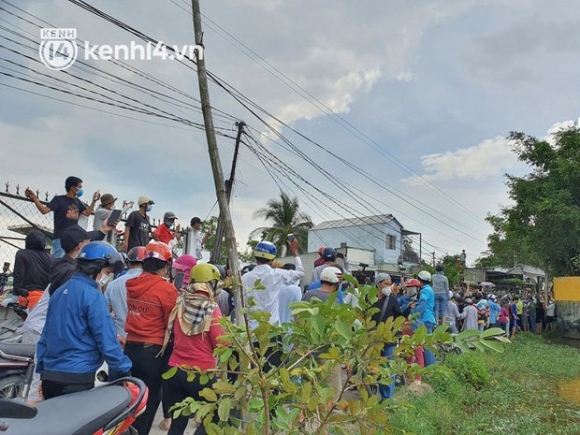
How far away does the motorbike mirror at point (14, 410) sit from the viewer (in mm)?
1753

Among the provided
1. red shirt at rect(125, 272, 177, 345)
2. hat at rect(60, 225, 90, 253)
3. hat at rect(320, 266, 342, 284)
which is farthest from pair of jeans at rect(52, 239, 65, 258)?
hat at rect(320, 266, 342, 284)

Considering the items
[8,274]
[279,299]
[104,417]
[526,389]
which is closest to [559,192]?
[526,389]

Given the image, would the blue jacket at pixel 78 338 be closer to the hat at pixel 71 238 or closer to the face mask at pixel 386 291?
the hat at pixel 71 238

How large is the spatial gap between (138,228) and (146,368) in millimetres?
3362

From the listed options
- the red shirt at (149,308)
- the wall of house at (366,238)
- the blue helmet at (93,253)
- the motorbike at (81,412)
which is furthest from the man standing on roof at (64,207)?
the wall of house at (366,238)

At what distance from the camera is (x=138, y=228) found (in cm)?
661

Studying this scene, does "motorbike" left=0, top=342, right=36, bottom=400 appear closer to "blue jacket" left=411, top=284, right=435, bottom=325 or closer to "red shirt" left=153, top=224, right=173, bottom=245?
"red shirt" left=153, top=224, right=173, bottom=245

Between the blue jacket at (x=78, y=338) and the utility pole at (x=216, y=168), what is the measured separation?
1245mm

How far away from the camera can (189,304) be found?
3.47 m

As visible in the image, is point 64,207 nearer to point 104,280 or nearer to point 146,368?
point 104,280

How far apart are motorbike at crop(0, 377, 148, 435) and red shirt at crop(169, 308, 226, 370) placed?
77 cm

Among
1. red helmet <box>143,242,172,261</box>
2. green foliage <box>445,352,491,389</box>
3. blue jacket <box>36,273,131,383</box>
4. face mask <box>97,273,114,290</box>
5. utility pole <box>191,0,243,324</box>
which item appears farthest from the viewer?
green foliage <box>445,352,491,389</box>

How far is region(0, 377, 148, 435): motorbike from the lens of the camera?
180 cm

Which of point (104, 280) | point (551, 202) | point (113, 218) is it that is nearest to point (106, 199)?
point (113, 218)
